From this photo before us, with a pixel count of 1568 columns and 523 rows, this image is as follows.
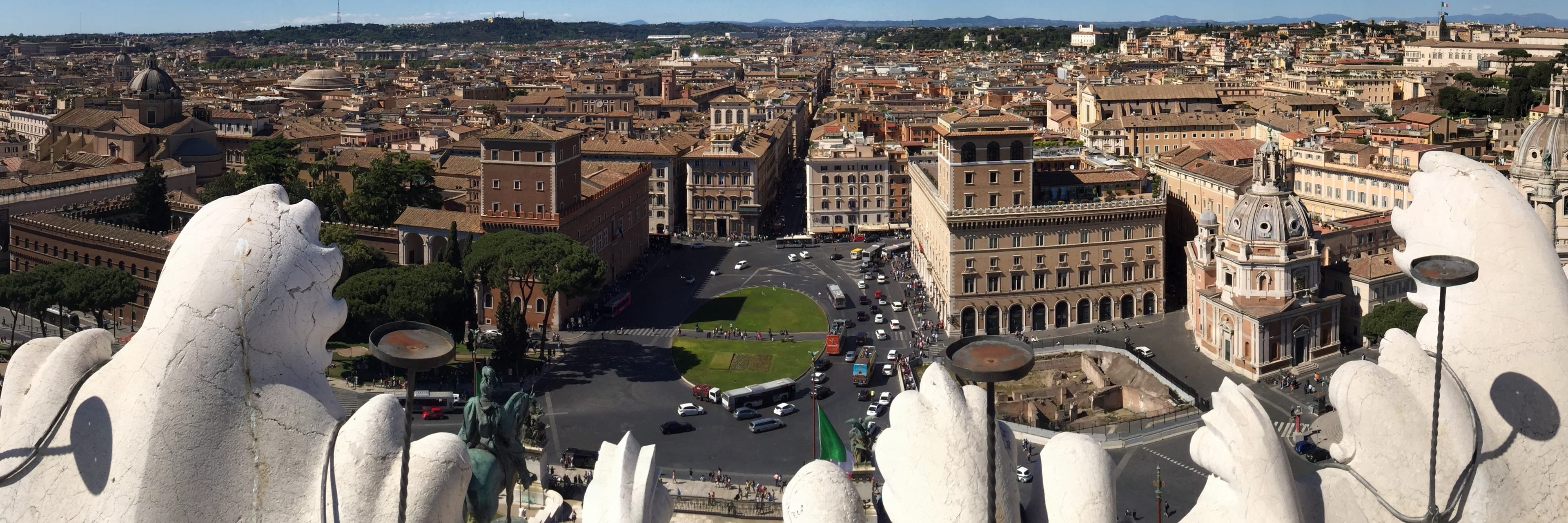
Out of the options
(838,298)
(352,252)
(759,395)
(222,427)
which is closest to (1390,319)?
(759,395)

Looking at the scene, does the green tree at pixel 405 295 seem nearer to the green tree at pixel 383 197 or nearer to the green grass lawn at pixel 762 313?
the green grass lawn at pixel 762 313

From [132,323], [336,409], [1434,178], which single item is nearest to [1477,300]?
[1434,178]

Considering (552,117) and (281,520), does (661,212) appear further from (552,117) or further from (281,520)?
(281,520)

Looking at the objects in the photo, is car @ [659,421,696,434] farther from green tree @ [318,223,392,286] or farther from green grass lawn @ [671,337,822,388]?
green tree @ [318,223,392,286]

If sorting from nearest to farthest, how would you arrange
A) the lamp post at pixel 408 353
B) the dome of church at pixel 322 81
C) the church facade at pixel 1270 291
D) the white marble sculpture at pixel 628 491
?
the lamp post at pixel 408 353
the white marble sculpture at pixel 628 491
the church facade at pixel 1270 291
the dome of church at pixel 322 81

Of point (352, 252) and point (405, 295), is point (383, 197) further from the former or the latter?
point (405, 295)

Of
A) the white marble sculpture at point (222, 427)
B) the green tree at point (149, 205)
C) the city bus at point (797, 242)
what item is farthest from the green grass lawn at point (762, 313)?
the white marble sculpture at point (222, 427)

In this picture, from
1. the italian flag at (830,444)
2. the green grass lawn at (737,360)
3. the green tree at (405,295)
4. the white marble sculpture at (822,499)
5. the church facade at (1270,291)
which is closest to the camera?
the white marble sculpture at (822,499)

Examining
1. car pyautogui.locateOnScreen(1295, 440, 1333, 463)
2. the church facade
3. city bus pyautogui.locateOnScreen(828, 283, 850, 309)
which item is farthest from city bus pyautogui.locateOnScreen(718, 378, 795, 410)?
the church facade
